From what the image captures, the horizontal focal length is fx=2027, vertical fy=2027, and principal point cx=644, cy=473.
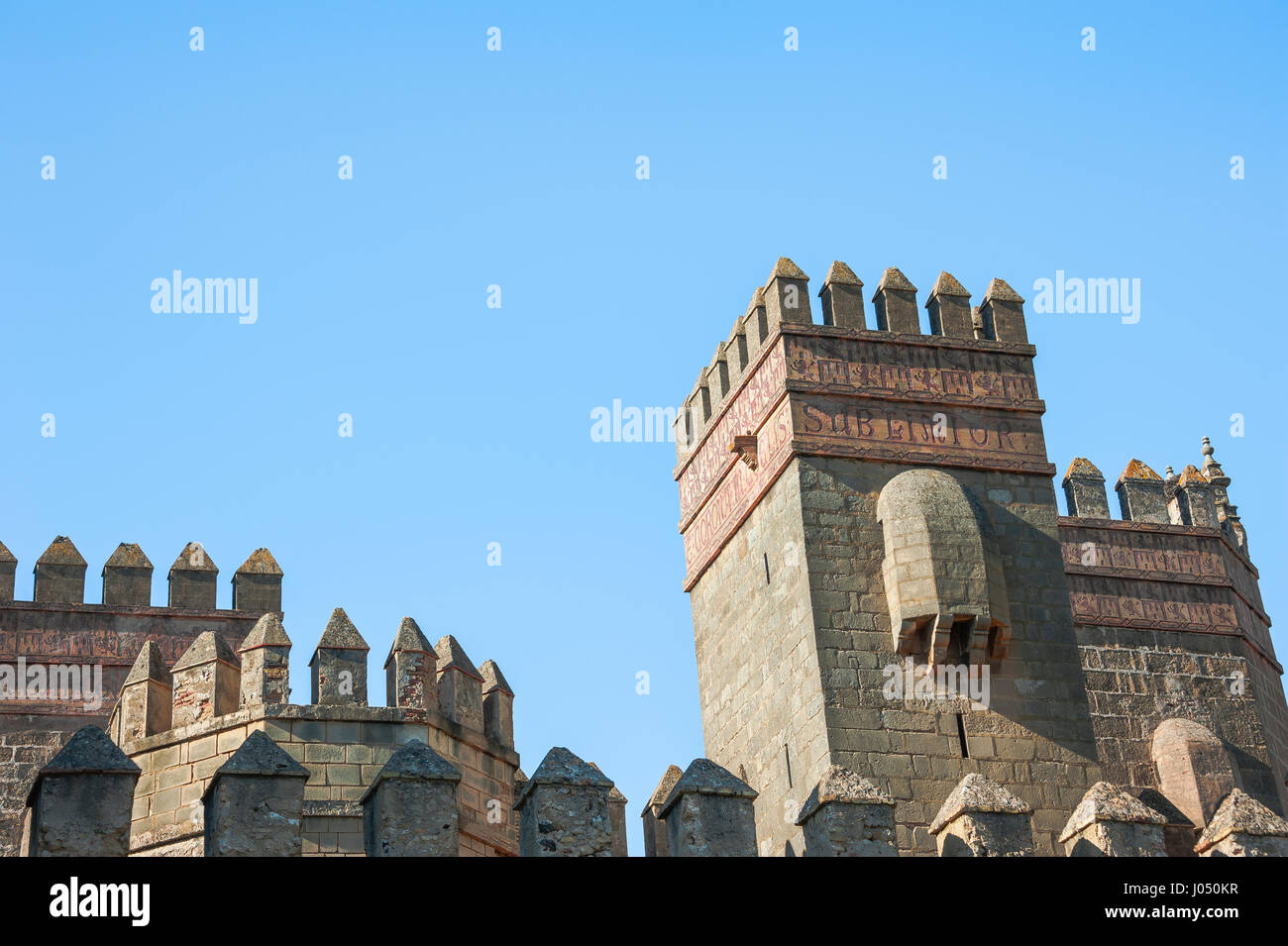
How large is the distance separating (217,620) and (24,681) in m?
2.47

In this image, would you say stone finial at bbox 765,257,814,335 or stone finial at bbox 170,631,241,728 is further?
stone finial at bbox 765,257,814,335

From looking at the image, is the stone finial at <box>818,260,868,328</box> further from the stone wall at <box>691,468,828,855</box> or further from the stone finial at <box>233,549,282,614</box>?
the stone finial at <box>233,549,282,614</box>

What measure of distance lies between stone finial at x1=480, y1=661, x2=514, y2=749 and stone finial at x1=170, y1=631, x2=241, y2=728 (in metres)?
2.58

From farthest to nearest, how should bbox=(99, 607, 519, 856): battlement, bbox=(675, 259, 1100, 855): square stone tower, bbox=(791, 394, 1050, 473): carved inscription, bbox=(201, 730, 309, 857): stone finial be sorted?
bbox=(791, 394, 1050, 473): carved inscription, bbox=(675, 259, 1100, 855): square stone tower, bbox=(99, 607, 519, 856): battlement, bbox=(201, 730, 309, 857): stone finial

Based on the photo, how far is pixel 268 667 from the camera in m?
19.1

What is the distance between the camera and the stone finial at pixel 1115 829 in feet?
49.8

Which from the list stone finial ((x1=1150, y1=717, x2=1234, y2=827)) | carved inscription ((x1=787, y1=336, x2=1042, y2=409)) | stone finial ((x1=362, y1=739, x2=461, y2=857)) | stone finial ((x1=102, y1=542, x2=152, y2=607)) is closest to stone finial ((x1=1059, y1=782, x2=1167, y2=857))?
stone finial ((x1=362, y1=739, x2=461, y2=857))

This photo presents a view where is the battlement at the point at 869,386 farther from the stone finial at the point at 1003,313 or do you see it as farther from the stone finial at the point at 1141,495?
the stone finial at the point at 1141,495

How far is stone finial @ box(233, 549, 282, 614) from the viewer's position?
26219mm

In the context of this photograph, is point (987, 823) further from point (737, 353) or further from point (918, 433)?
point (737, 353)

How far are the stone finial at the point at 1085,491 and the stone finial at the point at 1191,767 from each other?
309cm

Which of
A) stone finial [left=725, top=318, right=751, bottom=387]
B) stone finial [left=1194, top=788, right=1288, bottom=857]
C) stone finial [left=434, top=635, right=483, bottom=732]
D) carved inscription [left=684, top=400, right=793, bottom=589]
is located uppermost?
stone finial [left=725, top=318, right=751, bottom=387]

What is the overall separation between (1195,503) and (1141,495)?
982 mm
